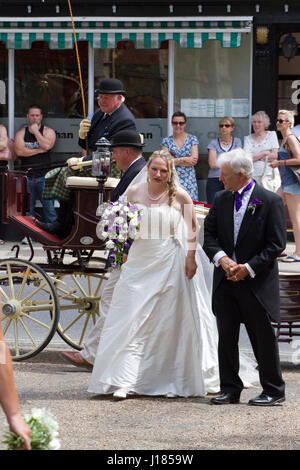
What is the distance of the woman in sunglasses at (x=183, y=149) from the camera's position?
15.7 metres

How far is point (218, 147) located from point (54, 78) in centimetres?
324

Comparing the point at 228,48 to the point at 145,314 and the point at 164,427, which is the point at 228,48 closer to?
the point at 145,314

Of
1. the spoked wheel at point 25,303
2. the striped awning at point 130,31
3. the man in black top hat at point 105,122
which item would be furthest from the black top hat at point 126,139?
the striped awning at point 130,31

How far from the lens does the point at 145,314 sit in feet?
24.5

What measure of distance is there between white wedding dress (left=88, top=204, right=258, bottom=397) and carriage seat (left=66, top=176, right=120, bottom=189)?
0.90 metres

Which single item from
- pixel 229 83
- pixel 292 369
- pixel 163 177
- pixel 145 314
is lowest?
pixel 292 369

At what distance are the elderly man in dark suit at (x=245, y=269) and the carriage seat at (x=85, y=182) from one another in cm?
154

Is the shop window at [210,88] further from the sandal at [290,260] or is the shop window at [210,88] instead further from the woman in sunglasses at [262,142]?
the sandal at [290,260]

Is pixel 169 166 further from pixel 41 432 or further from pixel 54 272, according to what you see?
pixel 41 432

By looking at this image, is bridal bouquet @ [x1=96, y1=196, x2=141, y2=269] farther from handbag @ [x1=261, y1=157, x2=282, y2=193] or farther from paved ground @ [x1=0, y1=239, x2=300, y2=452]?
handbag @ [x1=261, y1=157, x2=282, y2=193]

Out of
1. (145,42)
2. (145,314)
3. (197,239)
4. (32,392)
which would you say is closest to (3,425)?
(32,392)

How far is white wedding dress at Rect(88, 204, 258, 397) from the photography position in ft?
24.2

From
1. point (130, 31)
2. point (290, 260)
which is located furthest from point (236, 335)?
point (130, 31)

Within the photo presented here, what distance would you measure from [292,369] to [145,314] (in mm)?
1736
